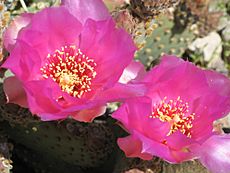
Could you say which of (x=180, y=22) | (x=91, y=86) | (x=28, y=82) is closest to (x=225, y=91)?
(x=91, y=86)

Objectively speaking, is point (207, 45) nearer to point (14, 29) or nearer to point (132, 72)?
point (132, 72)

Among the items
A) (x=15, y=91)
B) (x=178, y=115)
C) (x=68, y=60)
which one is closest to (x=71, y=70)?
(x=68, y=60)

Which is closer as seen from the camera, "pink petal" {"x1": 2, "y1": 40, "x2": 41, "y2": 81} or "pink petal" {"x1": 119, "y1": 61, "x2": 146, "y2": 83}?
"pink petal" {"x1": 2, "y1": 40, "x2": 41, "y2": 81}

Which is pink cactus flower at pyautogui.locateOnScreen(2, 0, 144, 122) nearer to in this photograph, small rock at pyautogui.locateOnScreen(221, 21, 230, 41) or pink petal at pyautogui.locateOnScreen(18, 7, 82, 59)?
pink petal at pyautogui.locateOnScreen(18, 7, 82, 59)

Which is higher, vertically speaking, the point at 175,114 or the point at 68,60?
the point at 68,60

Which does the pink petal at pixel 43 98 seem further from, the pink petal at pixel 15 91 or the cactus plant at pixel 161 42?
the cactus plant at pixel 161 42

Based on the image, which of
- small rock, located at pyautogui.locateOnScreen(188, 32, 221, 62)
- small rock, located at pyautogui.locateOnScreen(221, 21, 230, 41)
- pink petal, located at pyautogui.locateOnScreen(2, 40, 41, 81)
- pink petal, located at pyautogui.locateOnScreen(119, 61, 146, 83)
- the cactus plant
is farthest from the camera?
small rock, located at pyautogui.locateOnScreen(221, 21, 230, 41)

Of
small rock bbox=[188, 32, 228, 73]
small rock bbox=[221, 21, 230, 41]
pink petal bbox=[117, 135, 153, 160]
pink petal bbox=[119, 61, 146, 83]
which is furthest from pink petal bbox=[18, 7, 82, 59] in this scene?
small rock bbox=[221, 21, 230, 41]
